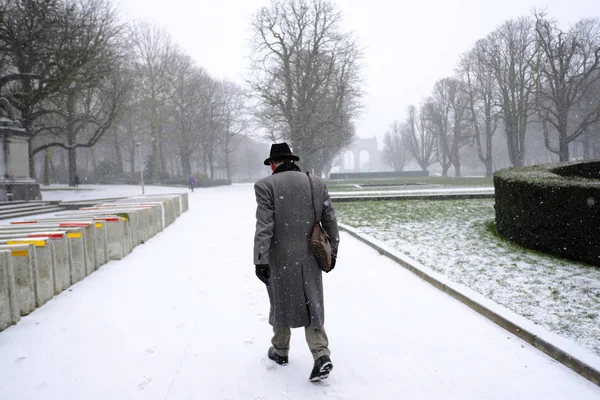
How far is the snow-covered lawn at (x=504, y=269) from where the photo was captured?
4.28m

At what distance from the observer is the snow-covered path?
311cm

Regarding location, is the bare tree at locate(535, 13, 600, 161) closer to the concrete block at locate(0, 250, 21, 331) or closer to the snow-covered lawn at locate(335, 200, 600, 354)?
the snow-covered lawn at locate(335, 200, 600, 354)

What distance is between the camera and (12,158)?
1881 centimetres

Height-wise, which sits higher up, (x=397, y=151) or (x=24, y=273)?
(x=397, y=151)

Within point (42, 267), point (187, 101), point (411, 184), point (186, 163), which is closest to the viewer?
point (42, 267)

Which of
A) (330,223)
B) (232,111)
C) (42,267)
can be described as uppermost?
(232,111)

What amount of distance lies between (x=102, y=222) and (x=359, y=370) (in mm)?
5605

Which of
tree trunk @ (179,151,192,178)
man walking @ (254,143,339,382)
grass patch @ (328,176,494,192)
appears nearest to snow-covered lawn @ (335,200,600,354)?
man walking @ (254,143,339,382)

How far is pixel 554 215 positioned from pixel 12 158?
20.8m

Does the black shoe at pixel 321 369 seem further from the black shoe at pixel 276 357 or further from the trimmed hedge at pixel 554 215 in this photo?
the trimmed hedge at pixel 554 215

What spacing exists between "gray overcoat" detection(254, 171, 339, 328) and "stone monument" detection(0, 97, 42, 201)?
768 inches

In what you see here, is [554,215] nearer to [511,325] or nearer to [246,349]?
[511,325]

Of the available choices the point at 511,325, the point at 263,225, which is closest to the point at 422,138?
the point at 511,325

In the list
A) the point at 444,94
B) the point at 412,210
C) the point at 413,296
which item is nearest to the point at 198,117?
the point at 444,94
